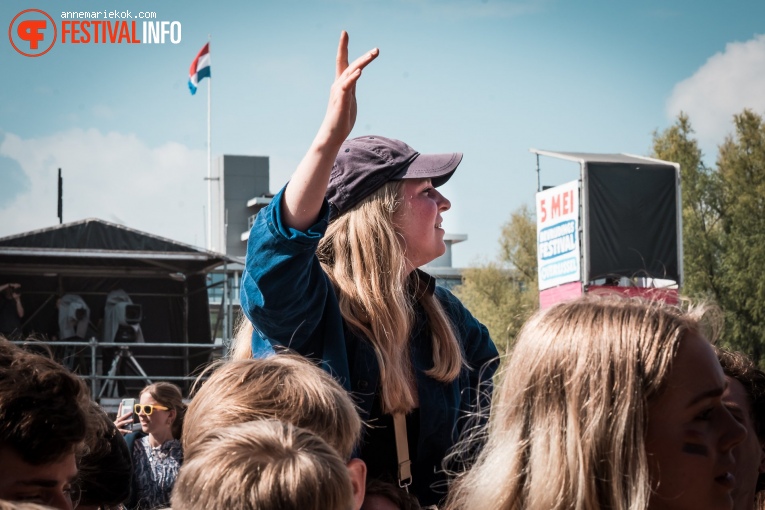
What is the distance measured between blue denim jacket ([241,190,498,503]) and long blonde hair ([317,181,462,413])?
0.10 feet

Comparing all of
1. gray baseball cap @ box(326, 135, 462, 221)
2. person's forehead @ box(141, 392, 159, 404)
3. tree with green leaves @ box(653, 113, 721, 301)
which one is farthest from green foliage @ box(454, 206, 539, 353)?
gray baseball cap @ box(326, 135, 462, 221)

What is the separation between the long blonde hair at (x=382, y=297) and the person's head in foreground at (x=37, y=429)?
0.43 metres

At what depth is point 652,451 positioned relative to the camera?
5.20ft

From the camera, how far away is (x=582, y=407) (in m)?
1.59

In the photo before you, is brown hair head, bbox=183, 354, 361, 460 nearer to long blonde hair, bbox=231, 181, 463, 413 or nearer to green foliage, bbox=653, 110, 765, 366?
long blonde hair, bbox=231, 181, 463, 413

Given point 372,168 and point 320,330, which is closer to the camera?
point 320,330

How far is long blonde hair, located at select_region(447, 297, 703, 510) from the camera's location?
1.57 m

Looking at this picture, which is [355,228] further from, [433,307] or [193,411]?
[193,411]

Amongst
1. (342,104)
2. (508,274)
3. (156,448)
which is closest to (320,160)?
(342,104)

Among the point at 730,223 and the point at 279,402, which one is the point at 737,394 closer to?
the point at 279,402

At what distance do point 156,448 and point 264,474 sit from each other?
535 cm

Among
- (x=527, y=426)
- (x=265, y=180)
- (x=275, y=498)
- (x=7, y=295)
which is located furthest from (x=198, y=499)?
(x=265, y=180)

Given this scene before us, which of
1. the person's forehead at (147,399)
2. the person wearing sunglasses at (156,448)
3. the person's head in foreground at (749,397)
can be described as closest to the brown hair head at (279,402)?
the person's head in foreground at (749,397)

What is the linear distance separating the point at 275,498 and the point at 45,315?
1528 cm
